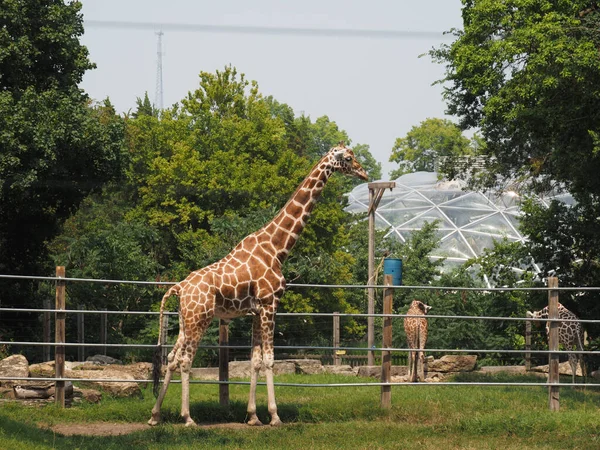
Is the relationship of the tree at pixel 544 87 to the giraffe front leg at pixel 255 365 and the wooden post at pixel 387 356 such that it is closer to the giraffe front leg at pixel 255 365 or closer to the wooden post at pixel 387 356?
the wooden post at pixel 387 356

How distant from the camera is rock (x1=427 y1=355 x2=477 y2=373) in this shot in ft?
69.1

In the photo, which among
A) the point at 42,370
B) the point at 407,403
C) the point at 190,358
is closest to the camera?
the point at 190,358

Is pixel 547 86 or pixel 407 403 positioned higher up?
pixel 547 86

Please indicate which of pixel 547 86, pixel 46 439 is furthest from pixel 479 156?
pixel 46 439

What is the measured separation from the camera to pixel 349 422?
12.1 metres

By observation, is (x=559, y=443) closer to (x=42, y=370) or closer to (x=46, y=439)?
(x=46, y=439)

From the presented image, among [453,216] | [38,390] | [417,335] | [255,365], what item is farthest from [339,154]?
[453,216]

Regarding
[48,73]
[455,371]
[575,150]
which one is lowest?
[455,371]

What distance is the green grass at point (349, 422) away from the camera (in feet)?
34.4

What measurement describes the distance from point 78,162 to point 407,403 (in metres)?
12.1

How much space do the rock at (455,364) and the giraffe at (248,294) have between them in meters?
9.10

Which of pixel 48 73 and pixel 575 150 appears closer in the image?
pixel 575 150

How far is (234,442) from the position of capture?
10.7 meters

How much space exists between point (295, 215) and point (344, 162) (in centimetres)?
103
